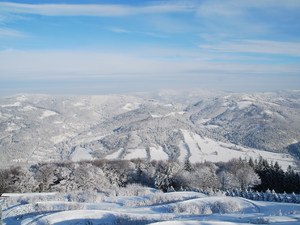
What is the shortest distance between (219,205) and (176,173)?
2715 cm

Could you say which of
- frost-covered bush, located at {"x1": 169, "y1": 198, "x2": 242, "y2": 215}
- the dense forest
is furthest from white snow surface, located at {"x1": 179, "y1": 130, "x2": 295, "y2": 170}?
frost-covered bush, located at {"x1": 169, "y1": 198, "x2": 242, "y2": 215}

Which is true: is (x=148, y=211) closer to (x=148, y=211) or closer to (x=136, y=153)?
(x=148, y=211)

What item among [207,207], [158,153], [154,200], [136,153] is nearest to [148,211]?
[154,200]

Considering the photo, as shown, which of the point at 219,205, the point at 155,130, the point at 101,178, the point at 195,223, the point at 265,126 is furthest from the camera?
the point at 265,126

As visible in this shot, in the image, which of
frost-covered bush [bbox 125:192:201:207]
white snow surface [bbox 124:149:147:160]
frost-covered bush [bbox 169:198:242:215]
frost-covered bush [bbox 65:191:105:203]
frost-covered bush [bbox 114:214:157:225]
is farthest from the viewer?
white snow surface [bbox 124:149:147:160]

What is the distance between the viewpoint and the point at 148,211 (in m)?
22.8

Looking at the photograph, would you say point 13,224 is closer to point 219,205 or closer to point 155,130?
point 219,205

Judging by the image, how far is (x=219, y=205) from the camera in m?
23.2

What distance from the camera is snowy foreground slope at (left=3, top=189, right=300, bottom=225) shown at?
18.2 metres

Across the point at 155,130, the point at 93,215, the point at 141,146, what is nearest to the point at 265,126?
the point at 155,130

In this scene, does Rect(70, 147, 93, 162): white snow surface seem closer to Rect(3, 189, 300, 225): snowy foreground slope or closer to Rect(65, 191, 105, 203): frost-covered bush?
Rect(65, 191, 105, 203): frost-covered bush

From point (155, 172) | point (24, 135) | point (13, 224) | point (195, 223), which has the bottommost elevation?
point (24, 135)

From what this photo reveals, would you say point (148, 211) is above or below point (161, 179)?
above

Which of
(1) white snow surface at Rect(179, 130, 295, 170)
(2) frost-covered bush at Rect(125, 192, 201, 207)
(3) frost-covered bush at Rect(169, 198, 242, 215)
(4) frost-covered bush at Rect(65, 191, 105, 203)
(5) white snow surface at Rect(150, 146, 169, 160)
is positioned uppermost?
(3) frost-covered bush at Rect(169, 198, 242, 215)
